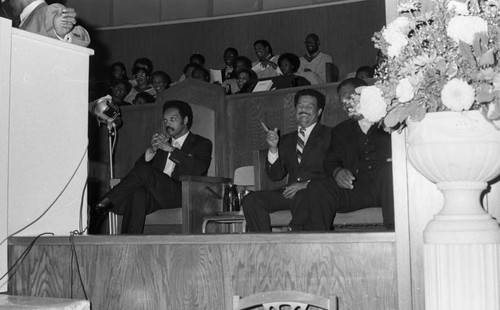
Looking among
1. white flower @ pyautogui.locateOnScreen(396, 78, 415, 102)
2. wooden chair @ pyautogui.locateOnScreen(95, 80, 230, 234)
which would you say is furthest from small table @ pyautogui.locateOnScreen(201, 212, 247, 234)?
white flower @ pyautogui.locateOnScreen(396, 78, 415, 102)

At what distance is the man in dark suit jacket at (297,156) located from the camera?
Answer: 4047mm

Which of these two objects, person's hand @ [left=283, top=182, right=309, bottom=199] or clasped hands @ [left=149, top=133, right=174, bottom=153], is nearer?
person's hand @ [left=283, top=182, right=309, bottom=199]

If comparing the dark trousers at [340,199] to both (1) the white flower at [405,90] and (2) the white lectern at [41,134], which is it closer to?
(2) the white lectern at [41,134]

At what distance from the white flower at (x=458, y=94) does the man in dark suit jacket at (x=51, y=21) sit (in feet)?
6.40

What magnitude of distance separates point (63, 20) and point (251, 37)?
5.97 m

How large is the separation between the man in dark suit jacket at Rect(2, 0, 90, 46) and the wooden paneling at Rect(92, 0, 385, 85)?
18.0ft

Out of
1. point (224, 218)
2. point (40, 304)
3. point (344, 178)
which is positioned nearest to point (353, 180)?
point (344, 178)

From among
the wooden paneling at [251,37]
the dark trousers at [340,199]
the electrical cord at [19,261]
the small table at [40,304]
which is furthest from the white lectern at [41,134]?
the wooden paneling at [251,37]

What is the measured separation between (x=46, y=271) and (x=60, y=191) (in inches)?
14.3

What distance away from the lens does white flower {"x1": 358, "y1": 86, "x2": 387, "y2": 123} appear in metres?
1.75

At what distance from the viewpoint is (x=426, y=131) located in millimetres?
1721

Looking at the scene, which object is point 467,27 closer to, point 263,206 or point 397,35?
point 397,35

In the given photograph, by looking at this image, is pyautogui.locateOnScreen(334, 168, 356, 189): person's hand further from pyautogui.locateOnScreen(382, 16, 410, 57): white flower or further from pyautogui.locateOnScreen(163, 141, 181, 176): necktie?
pyautogui.locateOnScreen(382, 16, 410, 57): white flower

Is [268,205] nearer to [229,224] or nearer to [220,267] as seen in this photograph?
[229,224]
